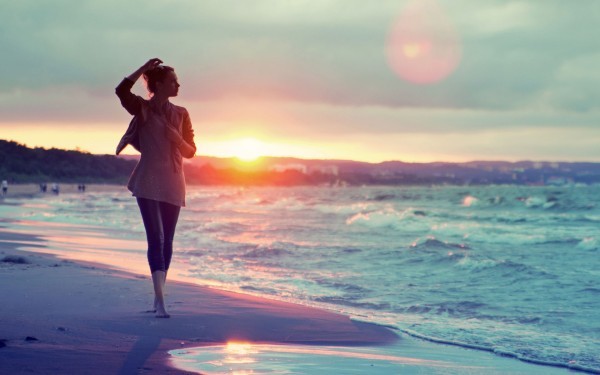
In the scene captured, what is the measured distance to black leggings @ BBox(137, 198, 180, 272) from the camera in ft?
17.4

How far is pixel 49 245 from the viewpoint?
13391 millimetres

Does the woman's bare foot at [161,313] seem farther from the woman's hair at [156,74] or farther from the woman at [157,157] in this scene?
the woman's hair at [156,74]

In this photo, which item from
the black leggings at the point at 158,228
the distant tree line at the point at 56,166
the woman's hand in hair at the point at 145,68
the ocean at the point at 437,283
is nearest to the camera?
the woman's hand in hair at the point at 145,68

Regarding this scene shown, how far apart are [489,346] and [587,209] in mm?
39407

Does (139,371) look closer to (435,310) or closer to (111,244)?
(435,310)

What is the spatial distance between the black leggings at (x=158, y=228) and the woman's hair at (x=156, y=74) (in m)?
0.81

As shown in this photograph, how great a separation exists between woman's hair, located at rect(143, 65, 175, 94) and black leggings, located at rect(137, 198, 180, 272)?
81 centimetres

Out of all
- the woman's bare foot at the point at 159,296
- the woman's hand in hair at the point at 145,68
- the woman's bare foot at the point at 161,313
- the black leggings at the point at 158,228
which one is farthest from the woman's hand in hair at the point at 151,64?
the woman's bare foot at the point at 161,313

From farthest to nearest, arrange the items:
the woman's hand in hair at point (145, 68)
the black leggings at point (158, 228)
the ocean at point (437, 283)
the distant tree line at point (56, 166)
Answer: the distant tree line at point (56, 166) < the ocean at point (437, 283) < the black leggings at point (158, 228) < the woman's hand in hair at point (145, 68)

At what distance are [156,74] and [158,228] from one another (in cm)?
107

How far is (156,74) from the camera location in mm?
5277

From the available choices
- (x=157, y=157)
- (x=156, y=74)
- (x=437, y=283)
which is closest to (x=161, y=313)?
(x=157, y=157)

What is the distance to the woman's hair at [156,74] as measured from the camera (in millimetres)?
5270

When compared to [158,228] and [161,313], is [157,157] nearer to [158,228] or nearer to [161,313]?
[158,228]
